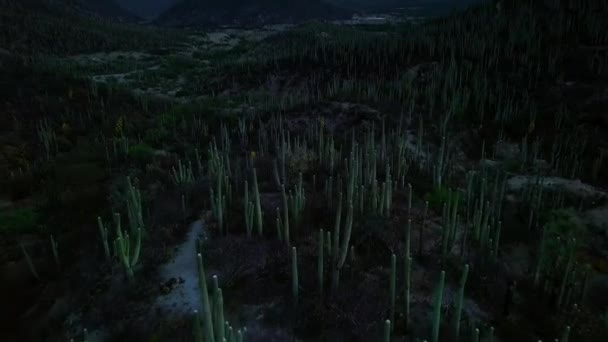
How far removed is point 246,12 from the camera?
101 metres

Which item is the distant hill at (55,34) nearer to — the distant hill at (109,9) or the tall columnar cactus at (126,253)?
the tall columnar cactus at (126,253)

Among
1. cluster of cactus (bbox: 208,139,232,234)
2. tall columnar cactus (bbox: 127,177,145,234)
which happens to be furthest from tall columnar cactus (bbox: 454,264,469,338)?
tall columnar cactus (bbox: 127,177,145,234)

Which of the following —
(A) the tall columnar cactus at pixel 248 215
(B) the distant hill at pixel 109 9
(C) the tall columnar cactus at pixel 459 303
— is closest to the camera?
(C) the tall columnar cactus at pixel 459 303

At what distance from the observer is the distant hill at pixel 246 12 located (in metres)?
97.9

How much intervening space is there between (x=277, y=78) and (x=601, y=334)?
77.6 ft

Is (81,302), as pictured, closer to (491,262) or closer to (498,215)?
(491,262)

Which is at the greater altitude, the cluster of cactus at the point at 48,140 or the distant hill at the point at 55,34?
the distant hill at the point at 55,34

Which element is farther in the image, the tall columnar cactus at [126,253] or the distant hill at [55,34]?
the distant hill at [55,34]

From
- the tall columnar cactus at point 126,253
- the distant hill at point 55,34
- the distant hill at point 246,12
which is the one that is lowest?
the tall columnar cactus at point 126,253

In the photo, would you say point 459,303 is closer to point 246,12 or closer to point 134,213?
point 134,213

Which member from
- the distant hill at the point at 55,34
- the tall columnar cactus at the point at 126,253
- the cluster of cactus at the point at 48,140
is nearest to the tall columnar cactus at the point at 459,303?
the tall columnar cactus at the point at 126,253

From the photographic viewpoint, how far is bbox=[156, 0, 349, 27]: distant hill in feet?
321

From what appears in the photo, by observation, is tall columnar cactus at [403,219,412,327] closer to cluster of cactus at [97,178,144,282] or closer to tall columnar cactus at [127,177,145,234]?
cluster of cactus at [97,178,144,282]

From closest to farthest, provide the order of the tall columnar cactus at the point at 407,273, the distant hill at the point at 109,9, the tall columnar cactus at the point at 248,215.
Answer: the tall columnar cactus at the point at 407,273 < the tall columnar cactus at the point at 248,215 < the distant hill at the point at 109,9
